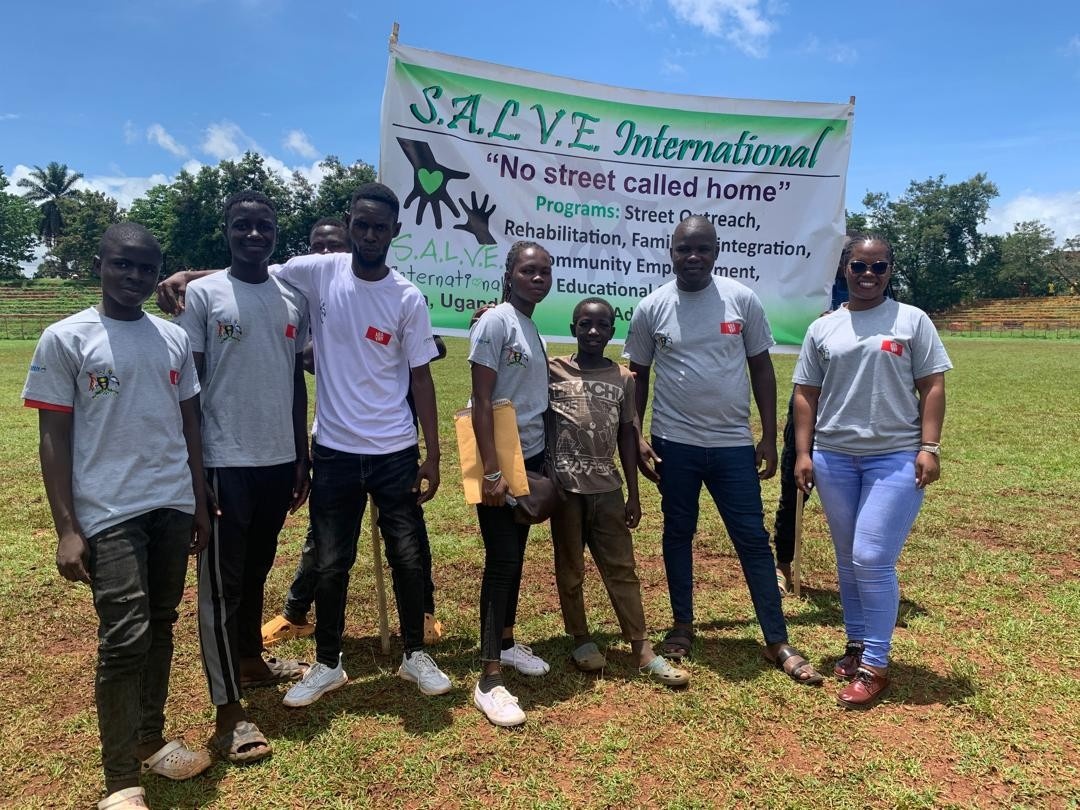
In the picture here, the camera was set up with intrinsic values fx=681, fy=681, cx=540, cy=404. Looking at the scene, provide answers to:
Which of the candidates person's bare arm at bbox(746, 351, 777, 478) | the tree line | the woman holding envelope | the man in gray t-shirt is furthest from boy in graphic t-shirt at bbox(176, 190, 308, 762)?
the tree line

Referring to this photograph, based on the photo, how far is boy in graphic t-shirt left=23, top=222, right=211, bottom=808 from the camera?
2.37 m

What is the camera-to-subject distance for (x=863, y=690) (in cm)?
324

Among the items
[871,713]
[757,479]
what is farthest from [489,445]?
[871,713]

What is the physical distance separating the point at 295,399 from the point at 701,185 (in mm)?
2906

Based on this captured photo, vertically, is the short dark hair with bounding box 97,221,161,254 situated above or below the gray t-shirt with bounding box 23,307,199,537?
above

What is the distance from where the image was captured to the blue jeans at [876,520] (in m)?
3.27

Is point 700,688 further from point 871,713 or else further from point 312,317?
point 312,317

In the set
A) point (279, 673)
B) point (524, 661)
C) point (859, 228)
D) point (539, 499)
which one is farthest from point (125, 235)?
point (859, 228)

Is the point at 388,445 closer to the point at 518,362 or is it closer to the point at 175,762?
the point at 518,362

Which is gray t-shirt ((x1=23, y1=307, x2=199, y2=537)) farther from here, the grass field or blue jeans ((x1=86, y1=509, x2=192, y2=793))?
the grass field

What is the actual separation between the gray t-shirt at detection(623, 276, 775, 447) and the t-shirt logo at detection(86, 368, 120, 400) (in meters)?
2.46

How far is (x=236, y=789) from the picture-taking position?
265 centimetres

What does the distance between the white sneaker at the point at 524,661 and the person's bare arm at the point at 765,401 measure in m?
1.56

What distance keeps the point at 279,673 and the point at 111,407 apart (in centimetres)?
175
